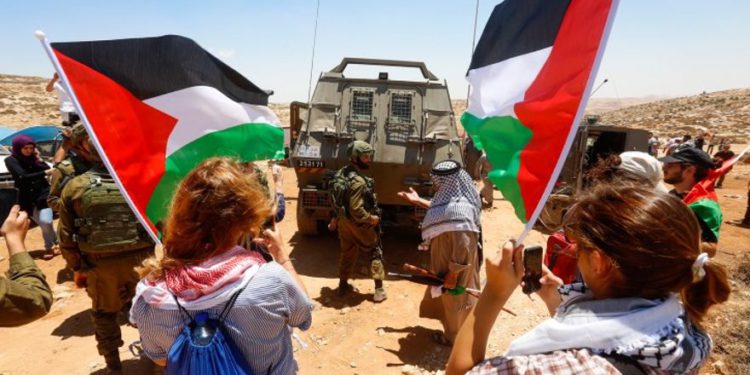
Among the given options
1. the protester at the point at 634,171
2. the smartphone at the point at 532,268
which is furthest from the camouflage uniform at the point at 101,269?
the protester at the point at 634,171

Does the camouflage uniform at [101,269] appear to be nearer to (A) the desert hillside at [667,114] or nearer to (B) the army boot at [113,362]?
(B) the army boot at [113,362]

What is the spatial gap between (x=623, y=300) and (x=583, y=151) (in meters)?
7.72

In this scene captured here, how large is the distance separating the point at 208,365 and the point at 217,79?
6.21ft

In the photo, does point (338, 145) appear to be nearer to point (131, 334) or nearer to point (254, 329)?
point (131, 334)

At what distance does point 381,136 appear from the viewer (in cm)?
616

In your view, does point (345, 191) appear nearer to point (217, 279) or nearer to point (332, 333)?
point (332, 333)

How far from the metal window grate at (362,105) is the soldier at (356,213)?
1.54 meters

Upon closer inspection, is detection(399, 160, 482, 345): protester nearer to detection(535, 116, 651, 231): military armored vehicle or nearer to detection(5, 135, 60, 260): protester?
detection(535, 116, 651, 231): military armored vehicle

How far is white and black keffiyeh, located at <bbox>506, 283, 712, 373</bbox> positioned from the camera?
1.01 meters

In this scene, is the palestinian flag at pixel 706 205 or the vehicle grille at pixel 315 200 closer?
the palestinian flag at pixel 706 205

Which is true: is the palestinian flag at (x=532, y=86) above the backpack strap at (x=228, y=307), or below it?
above

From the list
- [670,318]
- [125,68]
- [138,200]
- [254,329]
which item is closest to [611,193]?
[670,318]

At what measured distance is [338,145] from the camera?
6074 mm

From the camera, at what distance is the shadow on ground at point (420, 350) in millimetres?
3828
